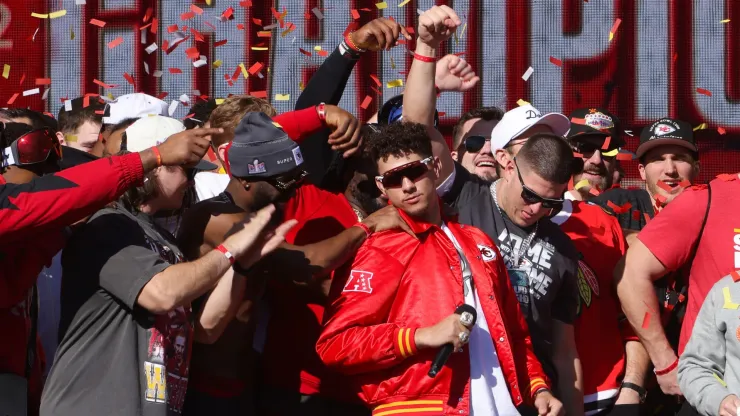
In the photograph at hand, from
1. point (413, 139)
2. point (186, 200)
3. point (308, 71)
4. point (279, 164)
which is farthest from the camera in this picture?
point (308, 71)

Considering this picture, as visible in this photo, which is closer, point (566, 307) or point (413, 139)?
point (413, 139)

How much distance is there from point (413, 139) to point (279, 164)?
619mm

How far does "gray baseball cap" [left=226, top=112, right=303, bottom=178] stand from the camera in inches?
165

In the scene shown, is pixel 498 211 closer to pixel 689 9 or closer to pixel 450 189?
pixel 450 189

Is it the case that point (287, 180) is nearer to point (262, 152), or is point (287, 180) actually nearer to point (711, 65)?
point (262, 152)

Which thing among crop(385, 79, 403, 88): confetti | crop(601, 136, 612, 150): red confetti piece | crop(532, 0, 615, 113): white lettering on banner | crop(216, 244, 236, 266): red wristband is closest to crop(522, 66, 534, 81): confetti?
crop(532, 0, 615, 113): white lettering on banner

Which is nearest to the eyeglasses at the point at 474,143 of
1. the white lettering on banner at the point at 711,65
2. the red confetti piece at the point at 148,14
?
the white lettering on banner at the point at 711,65

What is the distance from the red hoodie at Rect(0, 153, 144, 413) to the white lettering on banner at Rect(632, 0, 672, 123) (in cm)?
485

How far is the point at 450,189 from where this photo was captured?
5.22 m

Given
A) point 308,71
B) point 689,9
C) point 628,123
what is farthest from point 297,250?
point 689,9

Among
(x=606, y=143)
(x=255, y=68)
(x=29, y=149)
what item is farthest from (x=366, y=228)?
(x=255, y=68)

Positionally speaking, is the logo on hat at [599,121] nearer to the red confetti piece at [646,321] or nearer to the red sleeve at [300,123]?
the red confetti piece at [646,321]

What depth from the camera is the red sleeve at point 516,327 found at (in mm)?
4480

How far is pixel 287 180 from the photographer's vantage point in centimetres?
423
